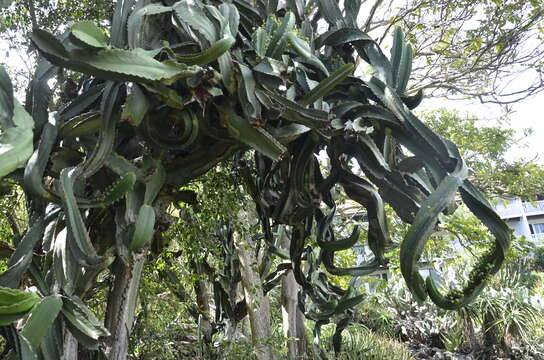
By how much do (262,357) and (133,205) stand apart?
1.96 m

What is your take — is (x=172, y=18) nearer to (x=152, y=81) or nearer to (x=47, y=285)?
(x=152, y=81)

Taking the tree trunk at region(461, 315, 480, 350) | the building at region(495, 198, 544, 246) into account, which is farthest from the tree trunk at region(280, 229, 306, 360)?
the building at region(495, 198, 544, 246)

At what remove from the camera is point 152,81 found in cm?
75

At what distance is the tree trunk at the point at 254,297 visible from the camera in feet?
8.52

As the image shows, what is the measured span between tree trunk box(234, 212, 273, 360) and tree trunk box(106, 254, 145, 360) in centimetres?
142

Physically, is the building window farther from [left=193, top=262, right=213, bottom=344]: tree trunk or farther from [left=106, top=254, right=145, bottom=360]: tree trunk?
[left=106, top=254, right=145, bottom=360]: tree trunk

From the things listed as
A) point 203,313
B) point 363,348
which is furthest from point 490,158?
point 203,313

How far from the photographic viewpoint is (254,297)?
2699 millimetres

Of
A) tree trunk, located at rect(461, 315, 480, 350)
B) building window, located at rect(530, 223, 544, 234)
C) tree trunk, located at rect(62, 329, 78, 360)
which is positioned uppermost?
building window, located at rect(530, 223, 544, 234)

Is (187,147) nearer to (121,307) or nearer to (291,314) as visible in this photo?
(121,307)

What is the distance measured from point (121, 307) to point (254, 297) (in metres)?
1.60

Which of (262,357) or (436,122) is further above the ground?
(436,122)

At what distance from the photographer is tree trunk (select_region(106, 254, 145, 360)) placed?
1.14 m

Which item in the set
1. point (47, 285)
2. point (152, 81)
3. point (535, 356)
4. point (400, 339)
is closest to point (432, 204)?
point (152, 81)
